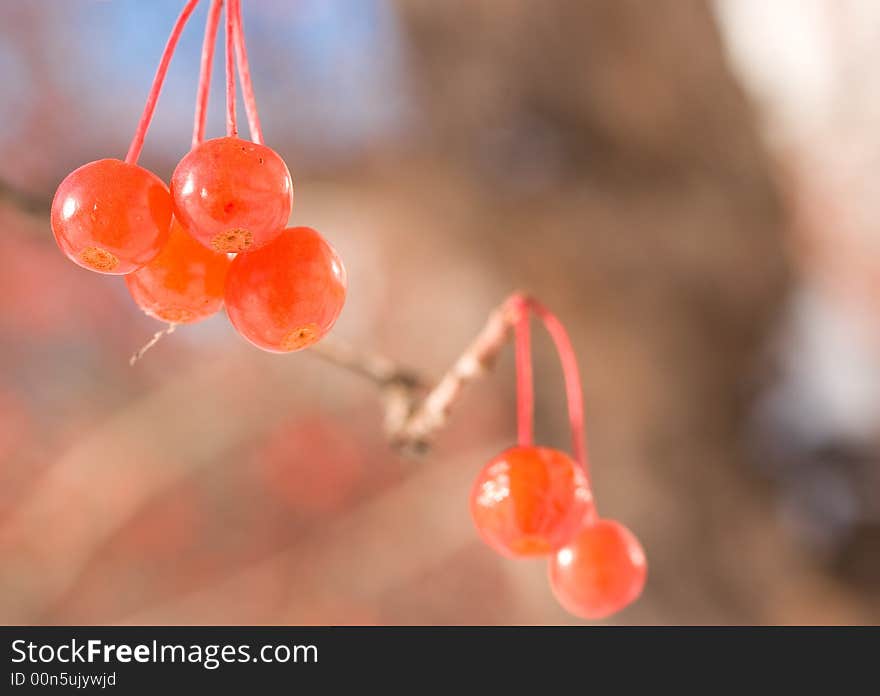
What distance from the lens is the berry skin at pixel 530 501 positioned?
0.58 metres

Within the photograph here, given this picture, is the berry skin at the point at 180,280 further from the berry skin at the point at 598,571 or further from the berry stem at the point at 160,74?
the berry skin at the point at 598,571

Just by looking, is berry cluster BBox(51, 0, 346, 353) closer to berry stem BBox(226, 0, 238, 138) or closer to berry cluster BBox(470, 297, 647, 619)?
berry stem BBox(226, 0, 238, 138)

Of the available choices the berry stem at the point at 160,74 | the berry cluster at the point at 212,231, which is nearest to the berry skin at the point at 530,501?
the berry cluster at the point at 212,231

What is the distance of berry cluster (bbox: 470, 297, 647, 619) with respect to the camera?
23.1 inches

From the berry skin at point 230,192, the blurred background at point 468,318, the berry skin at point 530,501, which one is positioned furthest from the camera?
the blurred background at point 468,318

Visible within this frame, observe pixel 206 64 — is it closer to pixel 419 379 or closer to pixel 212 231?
pixel 212 231

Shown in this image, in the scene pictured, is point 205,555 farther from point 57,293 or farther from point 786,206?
point 786,206

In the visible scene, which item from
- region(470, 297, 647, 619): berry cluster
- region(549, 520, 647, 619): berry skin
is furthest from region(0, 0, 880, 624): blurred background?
region(549, 520, 647, 619): berry skin

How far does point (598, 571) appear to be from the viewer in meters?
0.67

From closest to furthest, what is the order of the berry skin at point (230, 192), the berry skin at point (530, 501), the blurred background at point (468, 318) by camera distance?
the berry skin at point (230, 192) → the berry skin at point (530, 501) → the blurred background at point (468, 318)

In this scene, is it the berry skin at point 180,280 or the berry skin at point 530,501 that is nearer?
the berry skin at point 180,280

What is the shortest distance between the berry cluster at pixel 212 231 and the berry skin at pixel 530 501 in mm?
205

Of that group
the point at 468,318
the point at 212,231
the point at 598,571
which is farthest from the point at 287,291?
the point at 468,318

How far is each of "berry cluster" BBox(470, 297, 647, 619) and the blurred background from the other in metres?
0.36
